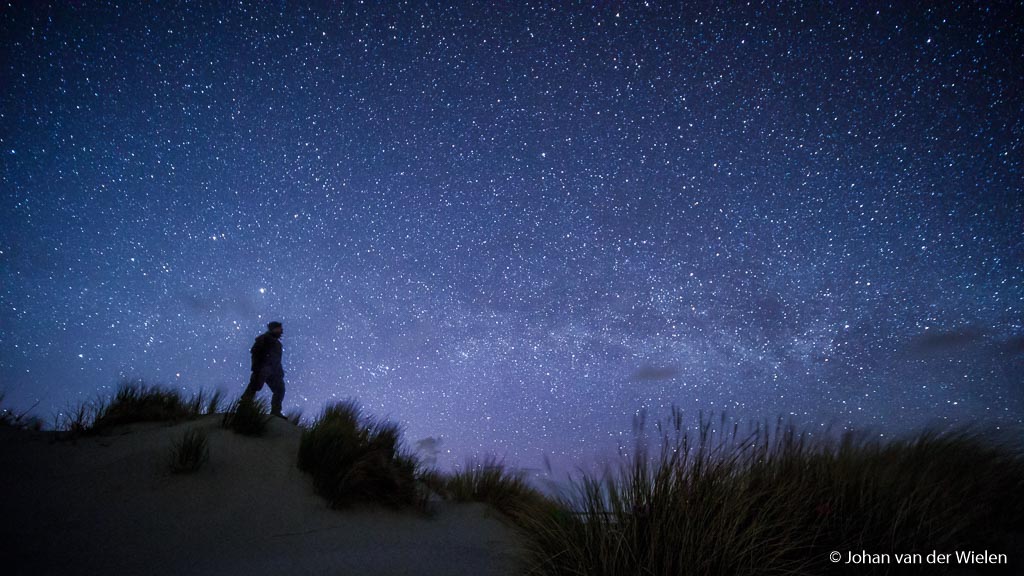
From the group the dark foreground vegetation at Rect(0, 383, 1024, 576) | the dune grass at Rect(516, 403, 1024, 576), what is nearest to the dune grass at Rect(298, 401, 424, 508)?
the dark foreground vegetation at Rect(0, 383, 1024, 576)

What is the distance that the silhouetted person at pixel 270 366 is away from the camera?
825cm

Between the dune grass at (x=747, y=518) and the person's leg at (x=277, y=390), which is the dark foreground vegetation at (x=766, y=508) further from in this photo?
the person's leg at (x=277, y=390)

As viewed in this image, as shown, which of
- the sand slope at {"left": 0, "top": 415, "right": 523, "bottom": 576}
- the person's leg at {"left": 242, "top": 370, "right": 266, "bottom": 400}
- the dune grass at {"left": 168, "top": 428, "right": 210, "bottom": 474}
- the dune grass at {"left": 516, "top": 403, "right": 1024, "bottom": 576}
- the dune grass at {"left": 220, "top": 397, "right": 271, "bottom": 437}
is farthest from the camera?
the person's leg at {"left": 242, "top": 370, "right": 266, "bottom": 400}

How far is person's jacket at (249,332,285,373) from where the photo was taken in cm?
830

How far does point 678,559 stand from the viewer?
2334 millimetres

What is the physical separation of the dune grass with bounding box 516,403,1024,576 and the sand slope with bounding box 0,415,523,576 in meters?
0.98

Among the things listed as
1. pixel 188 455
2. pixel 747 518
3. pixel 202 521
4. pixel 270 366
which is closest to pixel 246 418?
pixel 188 455

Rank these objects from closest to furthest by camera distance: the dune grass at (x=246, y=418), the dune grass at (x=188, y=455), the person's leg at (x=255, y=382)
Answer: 1. the dune grass at (x=188, y=455)
2. the dune grass at (x=246, y=418)
3. the person's leg at (x=255, y=382)

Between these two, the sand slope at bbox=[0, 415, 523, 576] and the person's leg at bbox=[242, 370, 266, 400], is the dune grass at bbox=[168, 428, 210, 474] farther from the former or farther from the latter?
the person's leg at bbox=[242, 370, 266, 400]

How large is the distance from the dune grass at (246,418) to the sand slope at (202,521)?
0.56ft

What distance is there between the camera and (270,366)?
8312 mm

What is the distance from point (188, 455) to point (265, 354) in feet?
13.8

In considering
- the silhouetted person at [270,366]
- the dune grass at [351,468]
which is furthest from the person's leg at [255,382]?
the dune grass at [351,468]

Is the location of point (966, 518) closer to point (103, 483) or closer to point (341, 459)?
point (341, 459)
